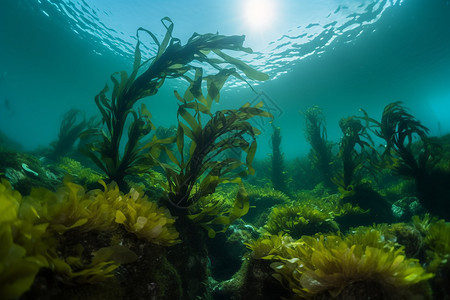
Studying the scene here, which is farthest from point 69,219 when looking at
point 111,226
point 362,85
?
point 362,85

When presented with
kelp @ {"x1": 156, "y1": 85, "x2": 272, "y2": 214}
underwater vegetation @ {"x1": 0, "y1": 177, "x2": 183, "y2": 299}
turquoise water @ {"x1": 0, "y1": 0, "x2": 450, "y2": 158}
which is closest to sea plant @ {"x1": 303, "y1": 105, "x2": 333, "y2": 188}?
turquoise water @ {"x1": 0, "y1": 0, "x2": 450, "y2": 158}

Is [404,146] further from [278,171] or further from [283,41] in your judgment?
[283,41]

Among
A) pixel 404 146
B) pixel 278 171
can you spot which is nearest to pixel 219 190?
pixel 278 171

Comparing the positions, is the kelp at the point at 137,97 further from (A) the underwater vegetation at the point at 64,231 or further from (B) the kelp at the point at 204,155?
(A) the underwater vegetation at the point at 64,231

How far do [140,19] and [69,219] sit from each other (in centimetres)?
1622

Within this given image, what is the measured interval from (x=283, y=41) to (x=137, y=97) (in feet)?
47.1

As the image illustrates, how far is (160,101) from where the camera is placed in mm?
31797

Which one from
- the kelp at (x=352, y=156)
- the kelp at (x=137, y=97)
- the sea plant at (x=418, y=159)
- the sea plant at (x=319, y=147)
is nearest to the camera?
the kelp at (x=137, y=97)

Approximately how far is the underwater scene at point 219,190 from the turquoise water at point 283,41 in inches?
6.6

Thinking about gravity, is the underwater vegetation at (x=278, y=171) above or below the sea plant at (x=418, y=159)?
below

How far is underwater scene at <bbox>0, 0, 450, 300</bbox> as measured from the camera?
57.4 inches

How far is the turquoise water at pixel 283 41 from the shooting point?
1241 centimetres

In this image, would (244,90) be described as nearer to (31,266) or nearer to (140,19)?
(140,19)

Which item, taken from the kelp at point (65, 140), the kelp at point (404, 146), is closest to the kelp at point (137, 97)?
the kelp at point (404, 146)
